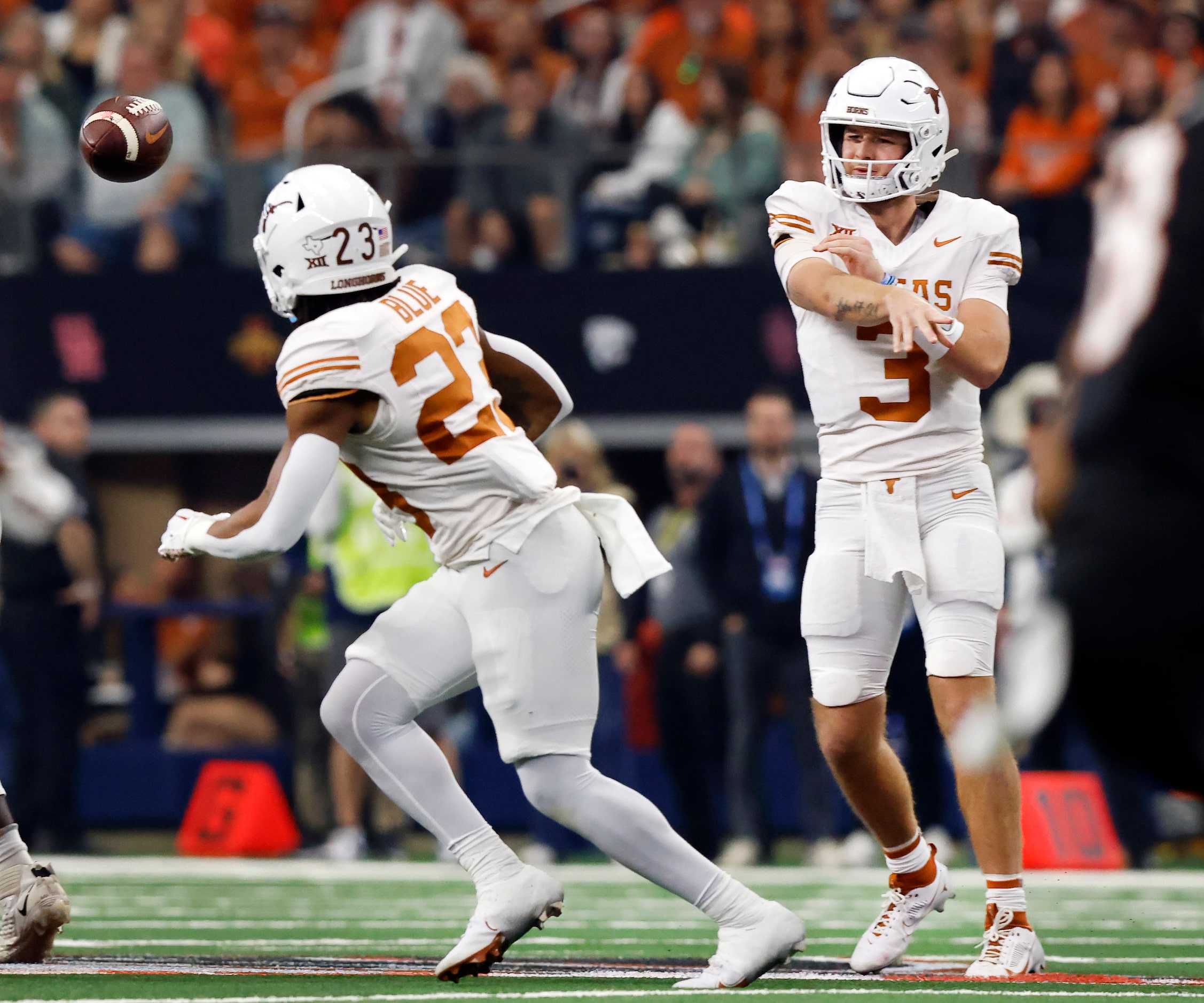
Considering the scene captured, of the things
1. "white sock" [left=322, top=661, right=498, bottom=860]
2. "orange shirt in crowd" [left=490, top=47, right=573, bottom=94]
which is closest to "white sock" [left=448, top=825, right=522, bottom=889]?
"white sock" [left=322, top=661, right=498, bottom=860]

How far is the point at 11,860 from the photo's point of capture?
221 inches

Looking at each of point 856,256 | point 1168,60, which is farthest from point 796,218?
point 1168,60

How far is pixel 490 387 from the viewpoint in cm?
539

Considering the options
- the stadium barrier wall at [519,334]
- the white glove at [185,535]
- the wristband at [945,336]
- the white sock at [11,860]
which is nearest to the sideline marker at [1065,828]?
the stadium barrier wall at [519,334]

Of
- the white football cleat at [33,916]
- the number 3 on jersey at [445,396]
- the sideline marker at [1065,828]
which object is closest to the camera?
the number 3 on jersey at [445,396]

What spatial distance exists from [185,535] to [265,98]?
824cm

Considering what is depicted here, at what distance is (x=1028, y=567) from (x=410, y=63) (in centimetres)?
1020

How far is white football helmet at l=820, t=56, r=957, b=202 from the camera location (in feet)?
18.1

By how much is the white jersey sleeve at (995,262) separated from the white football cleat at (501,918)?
1.79m

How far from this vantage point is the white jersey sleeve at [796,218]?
18.4ft

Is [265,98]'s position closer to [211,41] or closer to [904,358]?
[211,41]

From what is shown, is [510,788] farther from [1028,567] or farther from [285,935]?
[1028,567]

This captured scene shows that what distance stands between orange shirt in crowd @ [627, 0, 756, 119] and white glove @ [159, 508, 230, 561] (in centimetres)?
723

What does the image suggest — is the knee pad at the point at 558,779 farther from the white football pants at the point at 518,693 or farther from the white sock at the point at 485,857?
the white sock at the point at 485,857
